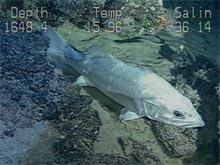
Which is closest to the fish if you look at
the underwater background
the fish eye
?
the fish eye

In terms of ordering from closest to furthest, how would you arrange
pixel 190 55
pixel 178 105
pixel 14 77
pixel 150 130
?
pixel 178 105 → pixel 150 130 → pixel 14 77 → pixel 190 55

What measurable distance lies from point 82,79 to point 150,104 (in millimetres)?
797

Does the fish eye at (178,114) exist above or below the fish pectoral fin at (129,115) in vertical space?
above

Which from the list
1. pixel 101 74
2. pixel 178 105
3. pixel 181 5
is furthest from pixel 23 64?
pixel 181 5

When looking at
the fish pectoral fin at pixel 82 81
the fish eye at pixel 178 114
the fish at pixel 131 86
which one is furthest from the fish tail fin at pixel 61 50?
the fish eye at pixel 178 114

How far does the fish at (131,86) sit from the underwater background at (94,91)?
25 centimetres

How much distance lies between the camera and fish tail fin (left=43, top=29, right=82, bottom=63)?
11.7 feet

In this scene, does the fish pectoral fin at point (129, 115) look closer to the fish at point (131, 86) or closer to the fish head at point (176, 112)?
the fish at point (131, 86)

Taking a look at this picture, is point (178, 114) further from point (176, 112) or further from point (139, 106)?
point (139, 106)

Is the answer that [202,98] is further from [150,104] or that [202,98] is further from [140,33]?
[140,33]

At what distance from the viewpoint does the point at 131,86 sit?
3100mm

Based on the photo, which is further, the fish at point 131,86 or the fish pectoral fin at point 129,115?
the fish pectoral fin at point 129,115

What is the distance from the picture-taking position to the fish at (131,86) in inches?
115

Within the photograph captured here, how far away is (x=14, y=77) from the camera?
3820 millimetres
